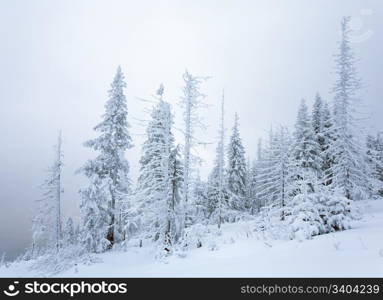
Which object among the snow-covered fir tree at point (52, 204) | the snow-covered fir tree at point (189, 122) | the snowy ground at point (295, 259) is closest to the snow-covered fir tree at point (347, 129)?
the snow-covered fir tree at point (189, 122)

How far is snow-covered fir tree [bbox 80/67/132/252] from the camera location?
19547 millimetres

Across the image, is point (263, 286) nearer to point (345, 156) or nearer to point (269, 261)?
point (269, 261)

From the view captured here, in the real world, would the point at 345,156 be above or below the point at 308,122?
below

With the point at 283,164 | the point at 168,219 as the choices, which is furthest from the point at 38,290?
the point at 283,164

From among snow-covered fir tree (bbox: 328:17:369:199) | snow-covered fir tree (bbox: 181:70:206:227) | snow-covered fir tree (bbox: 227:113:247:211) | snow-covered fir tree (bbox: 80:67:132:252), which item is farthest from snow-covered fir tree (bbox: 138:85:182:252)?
snow-covered fir tree (bbox: 227:113:247:211)

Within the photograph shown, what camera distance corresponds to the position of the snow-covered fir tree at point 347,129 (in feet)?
79.0

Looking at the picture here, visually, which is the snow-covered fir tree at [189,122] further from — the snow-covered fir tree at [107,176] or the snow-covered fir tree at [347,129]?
the snow-covered fir tree at [347,129]

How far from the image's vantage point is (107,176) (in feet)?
69.2

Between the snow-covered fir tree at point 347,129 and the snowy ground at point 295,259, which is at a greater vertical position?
the snow-covered fir tree at point 347,129

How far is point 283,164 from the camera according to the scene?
2745 centimetres

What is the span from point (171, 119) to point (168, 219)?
22.4ft

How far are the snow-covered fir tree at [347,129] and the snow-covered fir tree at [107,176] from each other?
19139mm

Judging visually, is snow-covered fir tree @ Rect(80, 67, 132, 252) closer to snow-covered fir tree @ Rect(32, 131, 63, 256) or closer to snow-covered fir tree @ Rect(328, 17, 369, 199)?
snow-covered fir tree @ Rect(32, 131, 63, 256)

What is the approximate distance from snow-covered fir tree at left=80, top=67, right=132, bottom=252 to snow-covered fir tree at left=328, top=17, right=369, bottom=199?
19.1 meters
